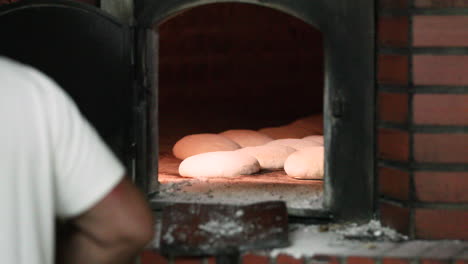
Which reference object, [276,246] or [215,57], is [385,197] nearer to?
[276,246]

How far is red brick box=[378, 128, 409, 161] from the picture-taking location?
283 centimetres

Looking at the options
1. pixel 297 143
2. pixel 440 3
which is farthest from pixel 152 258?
pixel 297 143

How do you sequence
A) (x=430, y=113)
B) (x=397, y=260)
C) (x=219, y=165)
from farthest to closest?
1. (x=219, y=165)
2. (x=430, y=113)
3. (x=397, y=260)

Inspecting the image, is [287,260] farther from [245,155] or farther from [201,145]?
[201,145]

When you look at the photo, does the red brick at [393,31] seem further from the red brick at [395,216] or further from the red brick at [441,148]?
the red brick at [395,216]

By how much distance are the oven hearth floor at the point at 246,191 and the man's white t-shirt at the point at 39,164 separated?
2069mm

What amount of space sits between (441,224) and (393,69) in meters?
0.60

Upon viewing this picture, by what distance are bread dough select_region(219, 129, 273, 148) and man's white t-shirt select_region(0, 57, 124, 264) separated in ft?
12.3

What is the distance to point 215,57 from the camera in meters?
6.67

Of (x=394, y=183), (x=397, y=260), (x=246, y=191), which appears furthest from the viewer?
(x=246, y=191)

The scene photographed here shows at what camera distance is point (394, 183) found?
114 inches

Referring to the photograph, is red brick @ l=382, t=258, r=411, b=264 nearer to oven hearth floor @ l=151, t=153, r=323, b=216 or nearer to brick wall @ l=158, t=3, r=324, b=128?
oven hearth floor @ l=151, t=153, r=323, b=216

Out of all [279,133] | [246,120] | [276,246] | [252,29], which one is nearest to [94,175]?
[276,246]

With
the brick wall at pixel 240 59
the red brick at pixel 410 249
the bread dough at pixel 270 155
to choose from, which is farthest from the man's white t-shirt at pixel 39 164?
the brick wall at pixel 240 59
